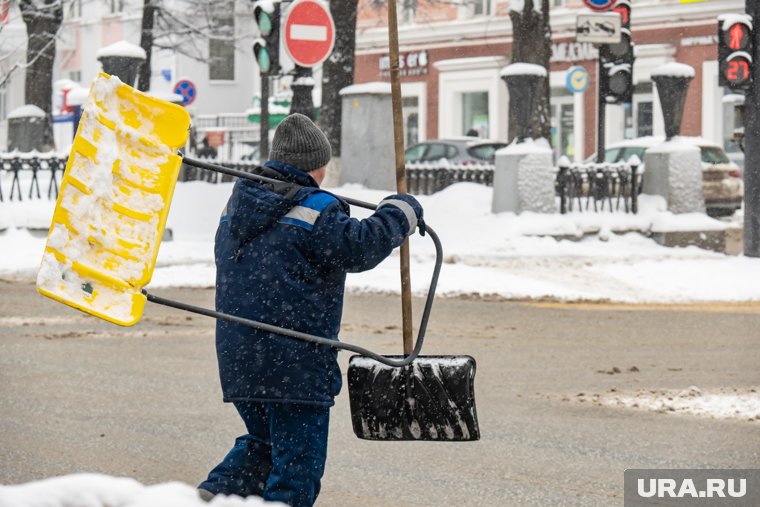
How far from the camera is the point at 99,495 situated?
89.4 inches

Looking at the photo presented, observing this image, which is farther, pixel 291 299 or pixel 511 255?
pixel 511 255

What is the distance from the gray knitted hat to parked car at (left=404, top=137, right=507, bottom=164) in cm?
2324

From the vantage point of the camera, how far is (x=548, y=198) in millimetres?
18609

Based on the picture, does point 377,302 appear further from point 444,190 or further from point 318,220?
point 318,220

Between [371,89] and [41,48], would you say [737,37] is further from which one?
[41,48]

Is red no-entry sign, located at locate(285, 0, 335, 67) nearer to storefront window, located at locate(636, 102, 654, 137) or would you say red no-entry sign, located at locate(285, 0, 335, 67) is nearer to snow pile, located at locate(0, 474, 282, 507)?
snow pile, located at locate(0, 474, 282, 507)

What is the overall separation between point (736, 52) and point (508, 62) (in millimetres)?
26284

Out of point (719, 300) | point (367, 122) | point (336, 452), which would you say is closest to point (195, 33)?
point (367, 122)

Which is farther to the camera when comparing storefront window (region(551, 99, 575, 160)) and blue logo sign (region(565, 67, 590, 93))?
storefront window (region(551, 99, 575, 160))

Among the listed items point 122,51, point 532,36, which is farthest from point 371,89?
point 532,36

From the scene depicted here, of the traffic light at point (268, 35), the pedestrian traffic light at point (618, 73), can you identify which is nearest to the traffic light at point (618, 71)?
the pedestrian traffic light at point (618, 73)

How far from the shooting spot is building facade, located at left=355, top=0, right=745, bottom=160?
122 ft

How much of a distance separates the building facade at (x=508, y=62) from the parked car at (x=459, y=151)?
24.3 ft

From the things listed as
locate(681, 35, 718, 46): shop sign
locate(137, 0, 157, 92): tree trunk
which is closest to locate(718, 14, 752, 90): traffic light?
locate(137, 0, 157, 92): tree trunk
